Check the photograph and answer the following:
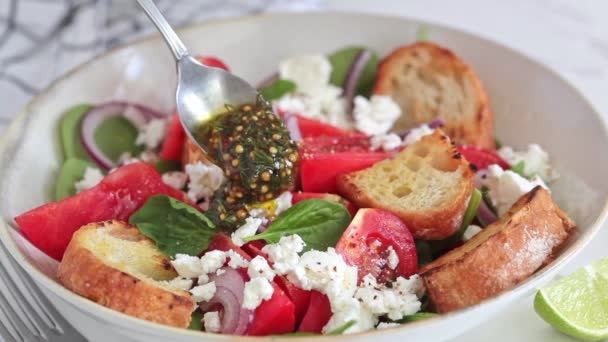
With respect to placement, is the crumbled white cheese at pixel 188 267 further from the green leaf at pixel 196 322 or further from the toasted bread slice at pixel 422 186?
the toasted bread slice at pixel 422 186

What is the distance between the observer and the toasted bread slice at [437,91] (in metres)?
3.33

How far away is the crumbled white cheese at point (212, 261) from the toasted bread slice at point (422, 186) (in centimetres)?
58

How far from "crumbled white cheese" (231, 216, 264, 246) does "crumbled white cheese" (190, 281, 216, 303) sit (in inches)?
8.9

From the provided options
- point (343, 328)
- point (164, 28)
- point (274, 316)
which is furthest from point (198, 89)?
point (343, 328)

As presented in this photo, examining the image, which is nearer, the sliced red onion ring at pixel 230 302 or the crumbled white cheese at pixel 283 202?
the sliced red onion ring at pixel 230 302

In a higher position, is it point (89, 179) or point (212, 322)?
point (89, 179)

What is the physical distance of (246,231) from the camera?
245 cm

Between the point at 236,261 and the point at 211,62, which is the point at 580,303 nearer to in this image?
the point at 236,261

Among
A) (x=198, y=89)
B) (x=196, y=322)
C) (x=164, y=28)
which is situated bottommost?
(x=196, y=322)

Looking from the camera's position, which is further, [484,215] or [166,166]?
[166,166]

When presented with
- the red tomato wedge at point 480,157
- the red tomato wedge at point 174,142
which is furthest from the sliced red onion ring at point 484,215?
the red tomato wedge at point 174,142

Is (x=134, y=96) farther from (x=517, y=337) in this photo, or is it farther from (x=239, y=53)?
(x=517, y=337)

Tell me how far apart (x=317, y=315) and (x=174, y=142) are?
1296mm

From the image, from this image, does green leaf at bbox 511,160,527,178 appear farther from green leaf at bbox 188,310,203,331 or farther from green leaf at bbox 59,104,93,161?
green leaf at bbox 59,104,93,161
